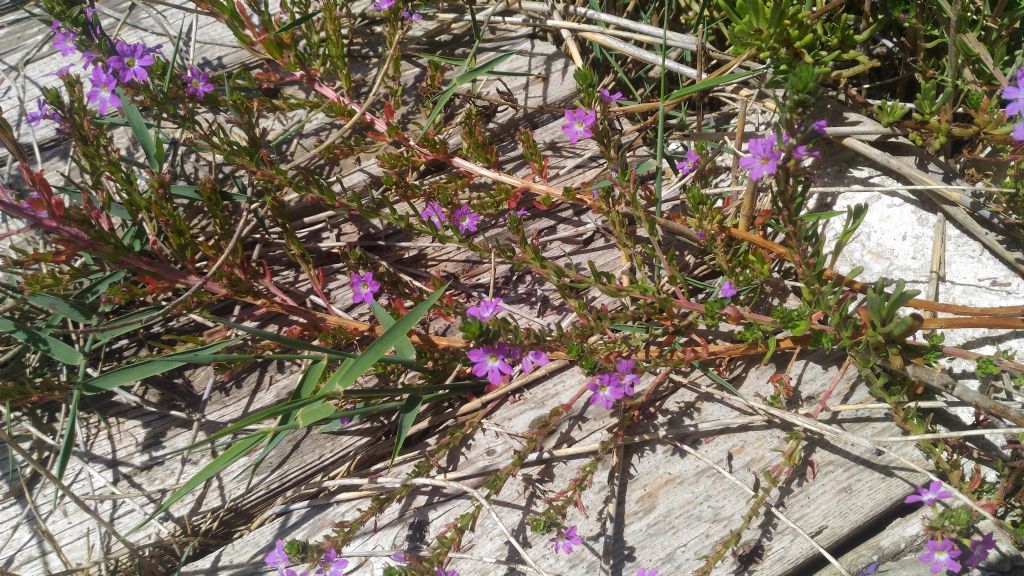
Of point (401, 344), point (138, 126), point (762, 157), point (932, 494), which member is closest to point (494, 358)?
point (401, 344)

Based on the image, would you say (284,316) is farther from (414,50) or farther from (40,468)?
(414,50)

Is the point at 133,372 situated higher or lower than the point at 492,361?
higher

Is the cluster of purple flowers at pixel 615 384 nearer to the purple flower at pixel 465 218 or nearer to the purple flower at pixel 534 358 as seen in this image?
the purple flower at pixel 534 358

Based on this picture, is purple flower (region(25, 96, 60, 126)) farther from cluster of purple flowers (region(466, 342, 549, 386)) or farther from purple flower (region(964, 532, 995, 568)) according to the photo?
purple flower (region(964, 532, 995, 568))

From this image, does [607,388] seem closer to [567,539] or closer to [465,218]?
[567,539]

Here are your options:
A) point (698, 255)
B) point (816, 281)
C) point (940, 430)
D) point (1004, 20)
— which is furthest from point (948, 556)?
point (1004, 20)
